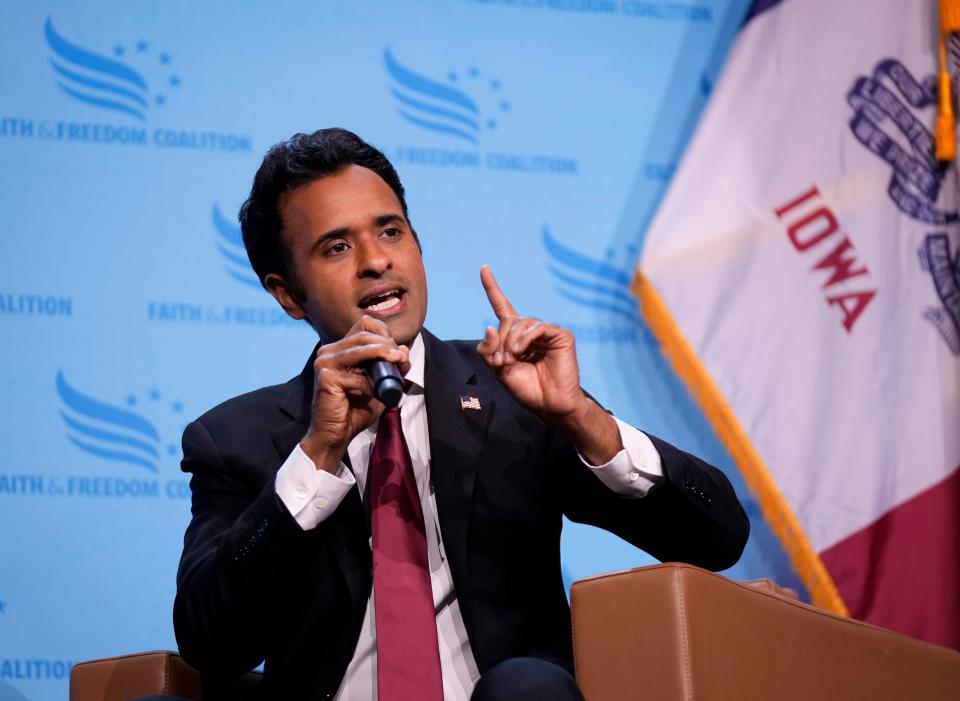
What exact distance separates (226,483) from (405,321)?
0.40m

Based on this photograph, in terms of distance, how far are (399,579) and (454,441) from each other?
0.25 meters

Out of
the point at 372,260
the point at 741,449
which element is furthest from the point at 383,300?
the point at 741,449

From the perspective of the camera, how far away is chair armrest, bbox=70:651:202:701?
5.81ft

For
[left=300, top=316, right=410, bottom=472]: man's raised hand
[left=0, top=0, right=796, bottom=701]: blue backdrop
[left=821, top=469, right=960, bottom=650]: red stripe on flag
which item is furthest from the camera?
[left=821, top=469, right=960, bottom=650]: red stripe on flag

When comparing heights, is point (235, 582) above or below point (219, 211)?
below

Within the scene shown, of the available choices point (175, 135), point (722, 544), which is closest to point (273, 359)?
point (175, 135)

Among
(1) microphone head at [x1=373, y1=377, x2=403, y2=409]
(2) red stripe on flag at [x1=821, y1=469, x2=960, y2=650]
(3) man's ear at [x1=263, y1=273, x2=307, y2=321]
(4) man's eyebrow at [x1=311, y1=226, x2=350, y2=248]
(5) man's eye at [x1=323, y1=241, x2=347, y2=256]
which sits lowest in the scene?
(2) red stripe on flag at [x1=821, y1=469, x2=960, y2=650]

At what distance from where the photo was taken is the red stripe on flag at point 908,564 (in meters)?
2.75

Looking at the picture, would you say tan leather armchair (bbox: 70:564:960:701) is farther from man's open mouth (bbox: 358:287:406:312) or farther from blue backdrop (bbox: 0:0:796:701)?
blue backdrop (bbox: 0:0:796:701)

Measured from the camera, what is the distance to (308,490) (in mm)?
1560

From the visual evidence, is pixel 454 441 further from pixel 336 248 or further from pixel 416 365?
pixel 336 248

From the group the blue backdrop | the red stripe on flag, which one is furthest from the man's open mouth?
the red stripe on flag

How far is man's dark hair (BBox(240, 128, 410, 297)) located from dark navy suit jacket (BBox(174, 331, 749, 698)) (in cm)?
28

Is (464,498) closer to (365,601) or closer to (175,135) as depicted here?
(365,601)
